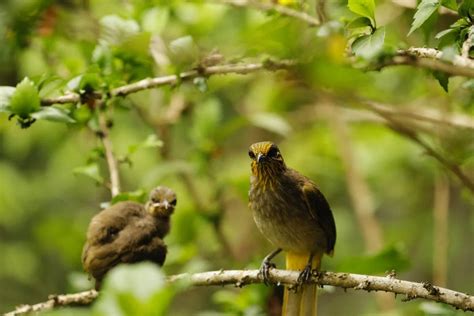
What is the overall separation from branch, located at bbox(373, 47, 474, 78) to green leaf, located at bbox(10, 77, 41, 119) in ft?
4.83

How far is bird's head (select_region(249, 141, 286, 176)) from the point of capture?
4.46 m

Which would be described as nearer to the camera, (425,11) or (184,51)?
(425,11)

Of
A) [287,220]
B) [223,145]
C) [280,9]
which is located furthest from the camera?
[223,145]

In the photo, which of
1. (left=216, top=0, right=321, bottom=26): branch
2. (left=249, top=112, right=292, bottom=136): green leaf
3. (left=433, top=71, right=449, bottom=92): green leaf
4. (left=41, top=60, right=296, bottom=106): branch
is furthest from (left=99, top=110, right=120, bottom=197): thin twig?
(left=433, top=71, right=449, bottom=92): green leaf

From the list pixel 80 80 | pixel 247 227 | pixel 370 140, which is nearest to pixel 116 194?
pixel 80 80

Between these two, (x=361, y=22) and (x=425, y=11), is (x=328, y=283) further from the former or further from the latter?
(x=425, y=11)

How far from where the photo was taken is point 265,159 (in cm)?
446

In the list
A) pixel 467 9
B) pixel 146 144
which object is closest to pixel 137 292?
pixel 467 9

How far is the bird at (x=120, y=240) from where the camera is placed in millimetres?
3934

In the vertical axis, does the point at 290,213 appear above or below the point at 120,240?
above

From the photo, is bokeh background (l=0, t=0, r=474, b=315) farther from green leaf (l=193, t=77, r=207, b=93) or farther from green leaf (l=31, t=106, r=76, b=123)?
green leaf (l=31, t=106, r=76, b=123)

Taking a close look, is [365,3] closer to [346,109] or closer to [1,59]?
[1,59]

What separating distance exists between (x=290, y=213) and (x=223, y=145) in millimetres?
3253

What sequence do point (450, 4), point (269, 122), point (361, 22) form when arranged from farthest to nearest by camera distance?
point (269, 122)
point (361, 22)
point (450, 4)
